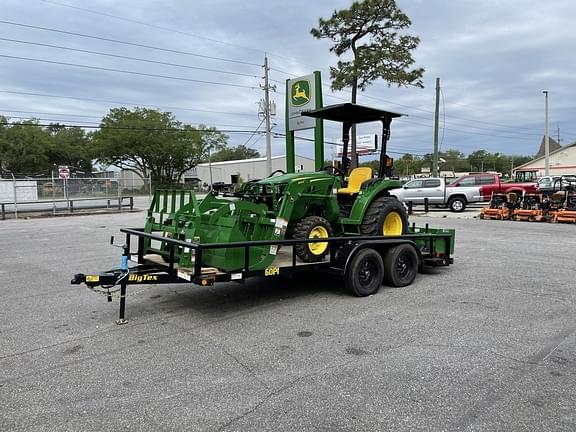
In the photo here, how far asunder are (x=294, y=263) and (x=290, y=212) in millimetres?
632

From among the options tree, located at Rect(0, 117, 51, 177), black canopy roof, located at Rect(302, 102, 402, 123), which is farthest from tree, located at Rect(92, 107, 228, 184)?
black canopy roof, located at Rect(302, 102, 402, 123)

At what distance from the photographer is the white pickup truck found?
22281mm

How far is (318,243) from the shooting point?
624 cm

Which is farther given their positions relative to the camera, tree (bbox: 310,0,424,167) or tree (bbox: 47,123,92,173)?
tree (bbox: 47,123,92,173)

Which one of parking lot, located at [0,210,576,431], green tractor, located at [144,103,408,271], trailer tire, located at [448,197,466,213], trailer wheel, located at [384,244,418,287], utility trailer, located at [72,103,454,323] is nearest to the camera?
parking lot, located at [0,210,576,431]

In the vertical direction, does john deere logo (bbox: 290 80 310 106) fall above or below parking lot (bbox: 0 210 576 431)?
above

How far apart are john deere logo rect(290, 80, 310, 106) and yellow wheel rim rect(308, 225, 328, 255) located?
51.3 feet

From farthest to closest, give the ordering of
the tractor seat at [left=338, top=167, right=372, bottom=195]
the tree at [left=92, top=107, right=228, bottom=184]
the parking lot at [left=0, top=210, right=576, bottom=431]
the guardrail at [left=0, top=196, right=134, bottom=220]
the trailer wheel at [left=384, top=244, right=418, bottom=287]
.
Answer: the tree at [left=92, top=107, right=228, bottom=184]
the guardrail at [left=0, top=196, right=134, bottom=220]
the tractor seat at [left=338, top=167, right=372, bottom=195]
the trailer wheel at [left=384, top=244, right=418, bottom=287]
the parking lot at [left=0, top=210, right=576, bottom=431]

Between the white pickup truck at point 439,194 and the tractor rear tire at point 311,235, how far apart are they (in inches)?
639

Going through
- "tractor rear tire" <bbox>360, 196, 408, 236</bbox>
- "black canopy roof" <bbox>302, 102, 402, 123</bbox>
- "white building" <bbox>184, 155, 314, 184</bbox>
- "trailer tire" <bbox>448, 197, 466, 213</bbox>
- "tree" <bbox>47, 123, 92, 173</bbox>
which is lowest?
"trailer tire" <bbox>448, 197, 466, 213</bbox>

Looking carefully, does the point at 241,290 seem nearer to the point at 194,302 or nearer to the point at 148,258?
the point at 194,302

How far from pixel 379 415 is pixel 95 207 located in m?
25.1

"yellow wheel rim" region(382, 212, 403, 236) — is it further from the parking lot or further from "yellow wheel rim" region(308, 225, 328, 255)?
"yellow wheel rim" region(308, 225, 328, 255)

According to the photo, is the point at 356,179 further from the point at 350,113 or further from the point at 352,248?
the point at 352,248
